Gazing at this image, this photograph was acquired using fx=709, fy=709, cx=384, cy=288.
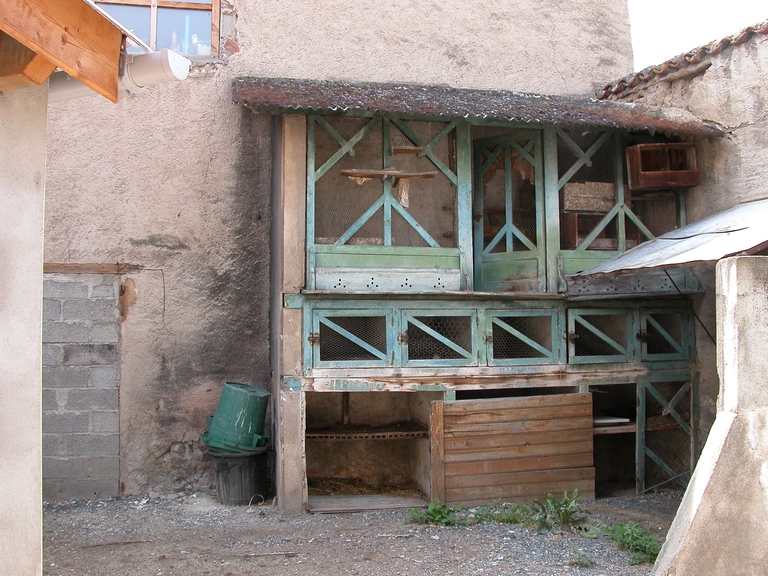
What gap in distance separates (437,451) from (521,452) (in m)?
0.86

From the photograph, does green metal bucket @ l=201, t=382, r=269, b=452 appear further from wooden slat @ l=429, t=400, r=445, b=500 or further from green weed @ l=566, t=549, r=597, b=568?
green weed @ l=566, t=549, r=597, b=568

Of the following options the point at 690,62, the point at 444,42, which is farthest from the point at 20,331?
the point at 690,62

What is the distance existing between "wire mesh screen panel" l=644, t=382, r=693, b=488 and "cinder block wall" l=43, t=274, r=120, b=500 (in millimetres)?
5639

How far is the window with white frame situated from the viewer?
7.95 meters

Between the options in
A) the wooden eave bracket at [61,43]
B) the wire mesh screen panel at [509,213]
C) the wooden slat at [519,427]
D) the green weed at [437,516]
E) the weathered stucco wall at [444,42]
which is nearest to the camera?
the wooden eave bracket at [61,43]

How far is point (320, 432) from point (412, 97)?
350cm

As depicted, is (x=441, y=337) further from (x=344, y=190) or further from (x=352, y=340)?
(x=344, y=190)

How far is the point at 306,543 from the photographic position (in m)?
5.94

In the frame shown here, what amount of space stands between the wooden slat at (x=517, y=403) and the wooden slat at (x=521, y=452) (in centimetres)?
40

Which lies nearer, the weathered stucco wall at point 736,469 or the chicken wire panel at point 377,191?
the weathered stucco wall at point 736,469

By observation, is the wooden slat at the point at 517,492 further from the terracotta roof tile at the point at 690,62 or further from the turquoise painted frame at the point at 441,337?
the terracotta roof tile at the point at 690,62

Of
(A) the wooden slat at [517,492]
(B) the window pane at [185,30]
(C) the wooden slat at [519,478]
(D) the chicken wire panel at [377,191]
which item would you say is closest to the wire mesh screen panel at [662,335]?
(C) the wooden slat at [519,478]

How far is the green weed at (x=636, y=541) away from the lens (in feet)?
17.7

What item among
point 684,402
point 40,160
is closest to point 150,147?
point 40,160
